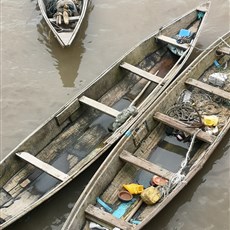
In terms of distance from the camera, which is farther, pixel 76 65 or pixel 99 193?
pixel 76 65

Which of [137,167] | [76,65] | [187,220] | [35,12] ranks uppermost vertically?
[35,12]

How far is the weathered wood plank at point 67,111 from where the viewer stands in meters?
7.96

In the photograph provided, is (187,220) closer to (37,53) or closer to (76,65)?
(76,65)

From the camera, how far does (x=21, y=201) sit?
7.11 metres

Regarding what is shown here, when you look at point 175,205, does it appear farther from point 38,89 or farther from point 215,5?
point 215,5

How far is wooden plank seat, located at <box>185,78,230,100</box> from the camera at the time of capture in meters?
8.35

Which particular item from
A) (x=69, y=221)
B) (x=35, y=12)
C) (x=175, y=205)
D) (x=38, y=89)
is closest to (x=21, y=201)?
(x=69, y=221)

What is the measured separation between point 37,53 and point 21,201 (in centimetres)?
484

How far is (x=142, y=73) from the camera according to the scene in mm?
9000

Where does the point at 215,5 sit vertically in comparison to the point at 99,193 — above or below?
above

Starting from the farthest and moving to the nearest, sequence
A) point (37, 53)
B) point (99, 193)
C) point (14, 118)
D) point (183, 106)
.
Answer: point (37, 53)
point (14, 118)
point (183, 106)
point (99, 193)

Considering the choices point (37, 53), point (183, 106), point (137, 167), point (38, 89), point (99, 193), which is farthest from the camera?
point (37, 53)

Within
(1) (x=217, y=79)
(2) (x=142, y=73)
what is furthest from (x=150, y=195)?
(1) (x=217, y=79)

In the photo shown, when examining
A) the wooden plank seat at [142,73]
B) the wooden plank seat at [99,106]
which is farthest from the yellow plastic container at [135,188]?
the wooden plank seat at [142,73]
